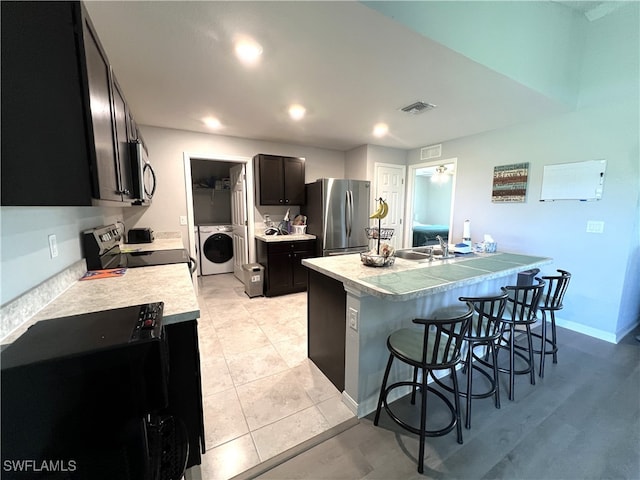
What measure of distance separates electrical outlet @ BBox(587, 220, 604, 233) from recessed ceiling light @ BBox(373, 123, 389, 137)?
250 cm

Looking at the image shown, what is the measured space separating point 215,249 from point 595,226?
546cm

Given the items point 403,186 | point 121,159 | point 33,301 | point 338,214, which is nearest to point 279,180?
point 338,214

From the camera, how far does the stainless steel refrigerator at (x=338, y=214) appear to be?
13.0 feet

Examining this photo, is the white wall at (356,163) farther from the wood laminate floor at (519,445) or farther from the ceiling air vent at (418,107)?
the wood laminate floor at (519,445)

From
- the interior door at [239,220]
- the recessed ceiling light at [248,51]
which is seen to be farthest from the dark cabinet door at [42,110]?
the interior door at [239,220]

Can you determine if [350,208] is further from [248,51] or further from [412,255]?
[248,51]

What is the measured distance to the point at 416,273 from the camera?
5.92 feet

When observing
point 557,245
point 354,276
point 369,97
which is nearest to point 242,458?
point 354,276

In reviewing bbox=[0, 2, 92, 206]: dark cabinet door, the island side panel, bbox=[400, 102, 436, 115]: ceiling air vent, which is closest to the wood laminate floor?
the island side panel

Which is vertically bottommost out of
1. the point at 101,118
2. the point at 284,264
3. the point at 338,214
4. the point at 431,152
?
the point at 284,264

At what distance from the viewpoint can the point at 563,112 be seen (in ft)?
9.55

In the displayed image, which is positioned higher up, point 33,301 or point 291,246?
point 33,301

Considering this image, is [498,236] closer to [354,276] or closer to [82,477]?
[354,276]

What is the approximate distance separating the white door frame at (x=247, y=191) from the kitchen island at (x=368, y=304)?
2.36 m
